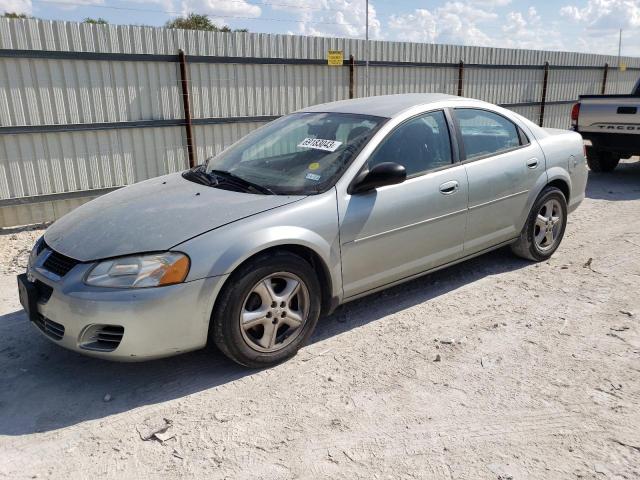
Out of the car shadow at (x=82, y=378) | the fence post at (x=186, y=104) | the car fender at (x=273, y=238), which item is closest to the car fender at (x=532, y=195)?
the car shadow at (x=82, y=378)

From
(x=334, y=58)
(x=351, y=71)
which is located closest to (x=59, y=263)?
(x=334, y=58)

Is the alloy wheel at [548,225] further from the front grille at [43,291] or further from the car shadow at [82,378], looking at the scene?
the front grille at [43,291]

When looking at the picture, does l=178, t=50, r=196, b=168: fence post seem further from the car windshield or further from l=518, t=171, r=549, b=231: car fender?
l=518, t=171, r=549, b=231: car fender

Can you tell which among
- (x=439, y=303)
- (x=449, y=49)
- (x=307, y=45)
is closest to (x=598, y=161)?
(x=449, y=49)

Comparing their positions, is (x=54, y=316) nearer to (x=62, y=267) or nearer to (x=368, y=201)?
(x=62, y=267)

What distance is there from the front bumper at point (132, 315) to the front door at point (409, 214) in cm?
105

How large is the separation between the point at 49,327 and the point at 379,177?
7.26 feet

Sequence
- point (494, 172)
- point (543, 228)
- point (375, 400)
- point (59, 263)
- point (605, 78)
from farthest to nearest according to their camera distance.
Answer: point (605, 78) < point (543, 228) < point (494, 172) < point (59, 263) < point (375, 400)

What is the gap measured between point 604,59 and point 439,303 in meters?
14.6

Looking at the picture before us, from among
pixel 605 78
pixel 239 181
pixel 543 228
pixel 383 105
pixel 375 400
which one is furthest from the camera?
pixel 605 78

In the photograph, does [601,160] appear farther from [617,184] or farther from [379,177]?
[379,177]

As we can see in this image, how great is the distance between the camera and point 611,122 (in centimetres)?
918

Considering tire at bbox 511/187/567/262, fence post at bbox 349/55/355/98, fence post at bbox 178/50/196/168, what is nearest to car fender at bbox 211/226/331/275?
tire at bbox 511/187/567/262

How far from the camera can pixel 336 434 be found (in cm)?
274
